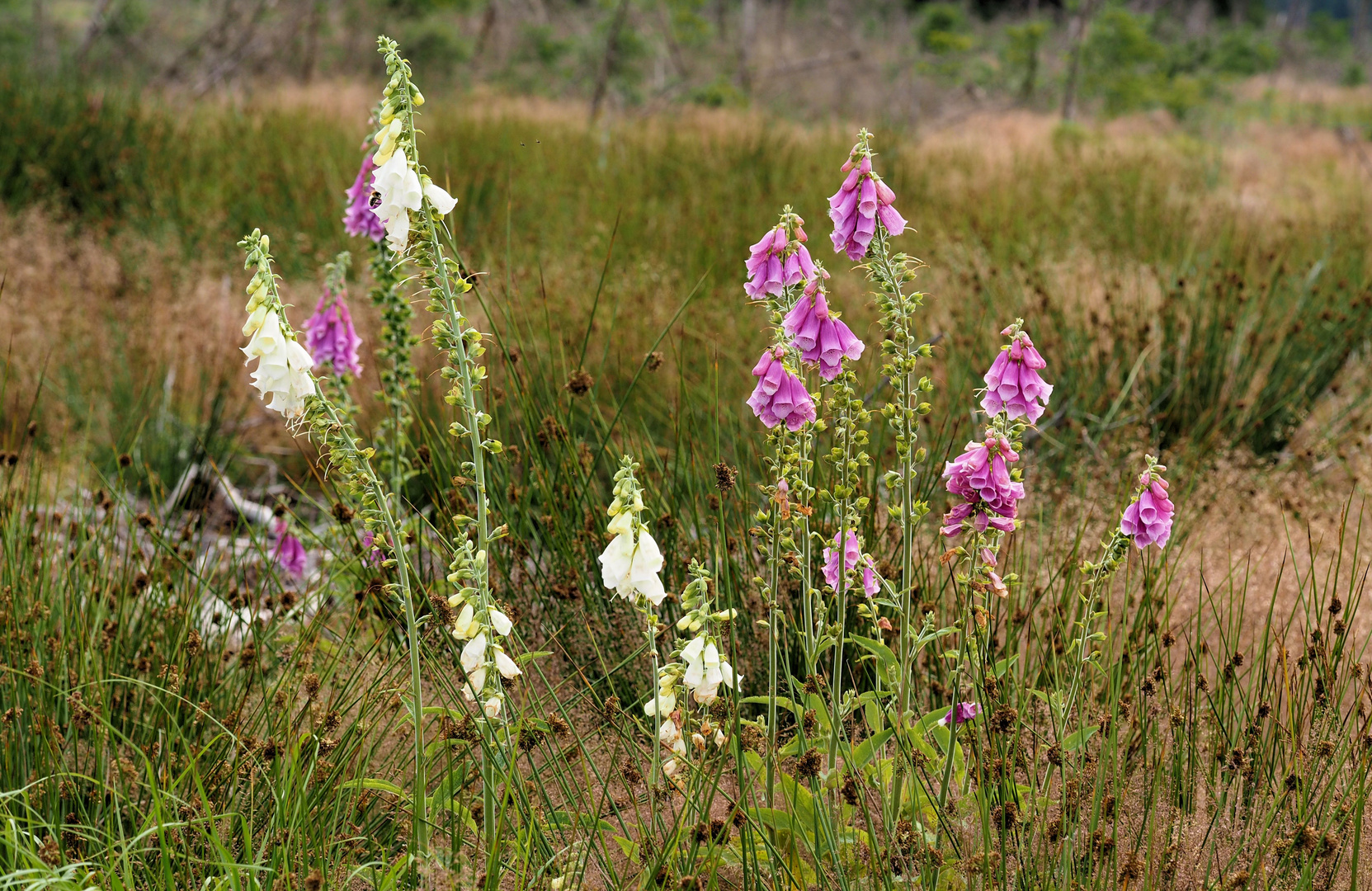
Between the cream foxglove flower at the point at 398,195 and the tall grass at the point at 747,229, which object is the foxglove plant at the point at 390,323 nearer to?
the tall grass at the point at 747,229

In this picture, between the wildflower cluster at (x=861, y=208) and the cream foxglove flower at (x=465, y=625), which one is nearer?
the cream foxglove flower at (x=465, y=625)

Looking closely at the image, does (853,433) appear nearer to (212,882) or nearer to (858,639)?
(858,639)

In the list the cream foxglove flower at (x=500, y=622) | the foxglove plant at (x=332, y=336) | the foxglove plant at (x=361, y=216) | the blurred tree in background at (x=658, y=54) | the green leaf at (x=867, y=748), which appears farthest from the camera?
the blurred tree in background at (x=658, y=54)

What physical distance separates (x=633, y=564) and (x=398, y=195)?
56 cm

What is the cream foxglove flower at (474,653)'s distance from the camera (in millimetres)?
1459

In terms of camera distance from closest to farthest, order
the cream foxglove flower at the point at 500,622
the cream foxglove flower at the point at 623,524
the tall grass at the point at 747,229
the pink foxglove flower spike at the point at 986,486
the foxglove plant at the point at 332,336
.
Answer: the cream foxglove flower at the point at 623,524
the cream foxglove flower at the point at 500,622
the pink foxglove flower spike at the point at 986,486
the foxglove plant at the point at 332,336
the tall grass at the point at 747,229

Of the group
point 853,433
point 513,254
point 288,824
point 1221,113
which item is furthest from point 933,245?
point 1221,113

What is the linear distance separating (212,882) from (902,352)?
1371 millimetres

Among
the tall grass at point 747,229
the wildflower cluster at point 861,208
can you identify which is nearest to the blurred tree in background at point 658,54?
the tall grass at point 747,229

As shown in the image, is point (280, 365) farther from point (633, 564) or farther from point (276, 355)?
point (633, 564)

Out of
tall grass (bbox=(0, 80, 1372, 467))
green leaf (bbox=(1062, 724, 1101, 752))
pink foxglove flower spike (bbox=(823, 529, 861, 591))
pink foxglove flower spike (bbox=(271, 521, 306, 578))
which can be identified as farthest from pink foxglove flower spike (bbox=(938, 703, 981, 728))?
pink foxglove flower spike (bbox=(271, 521, 306, 578))

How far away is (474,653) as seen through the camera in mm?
1460

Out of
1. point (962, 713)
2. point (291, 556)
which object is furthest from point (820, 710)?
point (291, 556)

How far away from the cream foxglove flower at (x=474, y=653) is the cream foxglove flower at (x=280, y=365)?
0.39 m
